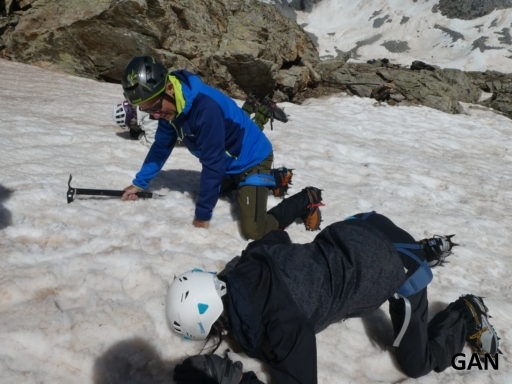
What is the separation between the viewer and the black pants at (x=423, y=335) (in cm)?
334

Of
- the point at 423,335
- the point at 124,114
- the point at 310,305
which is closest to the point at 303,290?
the point at 310,305

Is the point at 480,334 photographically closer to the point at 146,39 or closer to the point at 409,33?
→ the point at 146,39

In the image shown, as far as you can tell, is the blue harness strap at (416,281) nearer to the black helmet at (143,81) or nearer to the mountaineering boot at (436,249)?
the mountaineering boot at (436,249)

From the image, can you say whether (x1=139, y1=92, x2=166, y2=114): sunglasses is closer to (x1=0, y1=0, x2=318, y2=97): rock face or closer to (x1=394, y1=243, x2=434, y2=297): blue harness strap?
(x1=394, y1=243, x2=434, y2=297): blue harness strap

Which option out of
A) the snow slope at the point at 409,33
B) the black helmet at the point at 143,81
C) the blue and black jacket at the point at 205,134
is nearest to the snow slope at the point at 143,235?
the blue and black jacket at the point at 205,134

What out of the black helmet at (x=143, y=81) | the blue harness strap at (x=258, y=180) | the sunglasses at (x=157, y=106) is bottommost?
the blue harness strap at (x=258, y=180)

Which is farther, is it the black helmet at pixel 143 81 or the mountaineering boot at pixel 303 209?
the mountaineering boot at pixel 303 209

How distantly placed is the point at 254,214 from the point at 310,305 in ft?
6.80

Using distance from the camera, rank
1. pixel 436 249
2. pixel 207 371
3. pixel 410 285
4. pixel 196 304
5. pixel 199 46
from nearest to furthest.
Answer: pixel 207 371 < pixel 196 304 < pixel 410 285 < pixel 436 249 < pixel 199 46

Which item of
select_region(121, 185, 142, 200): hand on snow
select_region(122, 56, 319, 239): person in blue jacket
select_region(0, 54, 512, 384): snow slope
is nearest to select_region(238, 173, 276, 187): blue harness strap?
select_region(122, 56, 319, 239): person in blue jacket

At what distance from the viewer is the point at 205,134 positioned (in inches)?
182

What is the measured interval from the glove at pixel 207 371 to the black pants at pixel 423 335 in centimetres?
152

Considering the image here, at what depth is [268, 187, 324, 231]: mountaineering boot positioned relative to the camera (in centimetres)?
545

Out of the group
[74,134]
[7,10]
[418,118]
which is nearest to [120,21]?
[7,10]
